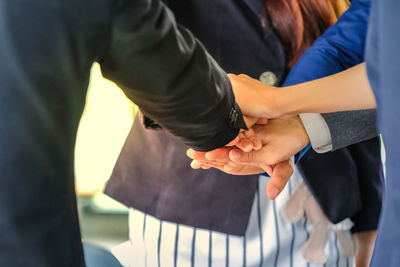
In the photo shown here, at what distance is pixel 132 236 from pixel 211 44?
0.38 meters

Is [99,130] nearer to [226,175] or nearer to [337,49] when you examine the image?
[226,175]

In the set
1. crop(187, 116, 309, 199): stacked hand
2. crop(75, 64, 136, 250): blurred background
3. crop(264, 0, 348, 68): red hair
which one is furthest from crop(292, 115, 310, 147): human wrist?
crop(75, 64, 136, 250): blurred background

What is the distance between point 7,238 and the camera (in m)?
0.42

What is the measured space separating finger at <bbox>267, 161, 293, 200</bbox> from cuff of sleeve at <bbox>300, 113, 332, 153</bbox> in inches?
2.4

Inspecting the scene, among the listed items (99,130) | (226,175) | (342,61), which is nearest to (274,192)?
(226,175)

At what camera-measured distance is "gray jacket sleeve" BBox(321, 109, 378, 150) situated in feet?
2.96

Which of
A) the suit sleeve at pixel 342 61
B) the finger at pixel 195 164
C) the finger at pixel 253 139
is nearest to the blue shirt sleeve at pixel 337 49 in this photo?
the suit sleeve at pixel 342 61

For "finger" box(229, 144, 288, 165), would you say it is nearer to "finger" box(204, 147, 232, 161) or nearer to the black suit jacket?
"finger" box(204, 147, 232, 161)

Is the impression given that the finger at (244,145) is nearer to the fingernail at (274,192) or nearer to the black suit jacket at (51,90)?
the fingernail at (274,192)

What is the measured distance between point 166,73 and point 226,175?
450 millimetres

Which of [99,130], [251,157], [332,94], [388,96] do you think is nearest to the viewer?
[388,96]

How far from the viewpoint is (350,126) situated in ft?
2.97

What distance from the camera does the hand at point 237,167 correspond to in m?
0.85

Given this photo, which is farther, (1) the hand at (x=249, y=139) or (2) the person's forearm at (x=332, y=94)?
(1) the hand at (x=249, y=139)
